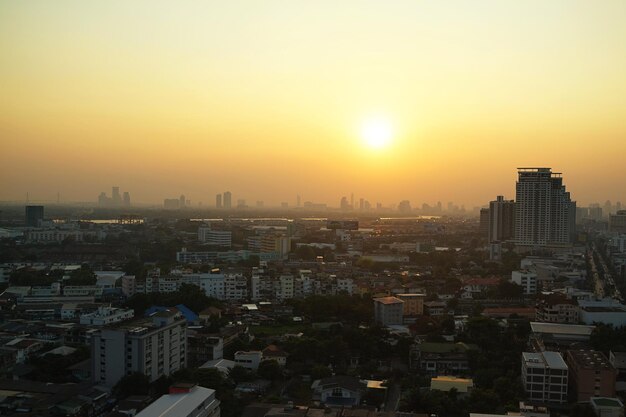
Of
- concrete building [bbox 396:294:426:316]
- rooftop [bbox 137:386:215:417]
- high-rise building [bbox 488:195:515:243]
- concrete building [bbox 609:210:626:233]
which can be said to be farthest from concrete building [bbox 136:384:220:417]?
concrete building [bbox 609:210:626:233]

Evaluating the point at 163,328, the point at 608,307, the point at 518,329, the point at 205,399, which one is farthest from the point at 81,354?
the point at 608,307

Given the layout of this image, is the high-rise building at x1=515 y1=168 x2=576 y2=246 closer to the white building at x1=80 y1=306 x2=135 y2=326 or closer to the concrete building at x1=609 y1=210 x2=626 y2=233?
the concrete building at x1=609 y1=210 x2=626 y2=233

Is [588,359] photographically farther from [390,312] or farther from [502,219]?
[502,219]

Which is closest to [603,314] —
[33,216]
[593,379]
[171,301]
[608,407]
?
[593,379]

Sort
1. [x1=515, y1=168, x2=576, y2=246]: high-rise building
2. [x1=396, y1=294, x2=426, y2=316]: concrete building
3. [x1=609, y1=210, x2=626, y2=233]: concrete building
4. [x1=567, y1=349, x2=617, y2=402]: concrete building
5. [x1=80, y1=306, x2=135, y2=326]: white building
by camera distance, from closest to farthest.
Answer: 1. [x1=567, y1=349, x2=617, y2=402]: concrete building
2. [x1=80, y1=306, x2=135, y2=326]: white building
3. [x1=396, y1=294, x2=426, y2=316]: concrete building
4. [x1=515, y1=168, x2=576, y2=246]: high-rise building
5. [x1=609, y1=210, x2=626, y2=233]: concrete building

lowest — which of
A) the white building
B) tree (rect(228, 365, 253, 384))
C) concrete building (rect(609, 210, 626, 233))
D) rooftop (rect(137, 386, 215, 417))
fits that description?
tree (rect(228, 365, 253, 384))

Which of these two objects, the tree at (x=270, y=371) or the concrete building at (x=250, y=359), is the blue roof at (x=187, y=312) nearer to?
the concrete building at (x=250, y=359)

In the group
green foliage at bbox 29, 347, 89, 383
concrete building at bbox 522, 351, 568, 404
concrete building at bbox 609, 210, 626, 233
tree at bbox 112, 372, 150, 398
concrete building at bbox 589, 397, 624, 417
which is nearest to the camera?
concrete building at bbox 589, 397, 624, 417

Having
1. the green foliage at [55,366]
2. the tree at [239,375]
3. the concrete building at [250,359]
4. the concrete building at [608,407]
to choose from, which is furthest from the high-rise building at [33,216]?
the concrete building at [608,407]
